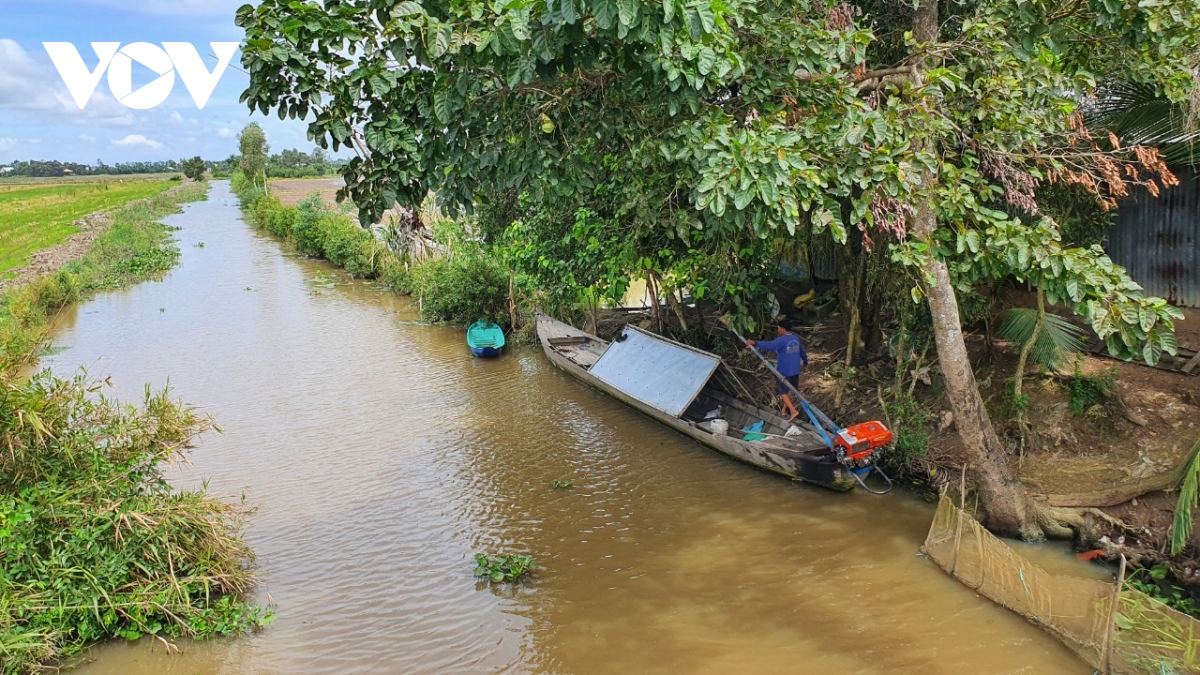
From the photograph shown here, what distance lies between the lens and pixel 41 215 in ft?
138

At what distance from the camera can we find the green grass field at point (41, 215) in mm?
27969

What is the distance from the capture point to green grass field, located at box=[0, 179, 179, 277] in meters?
28.0

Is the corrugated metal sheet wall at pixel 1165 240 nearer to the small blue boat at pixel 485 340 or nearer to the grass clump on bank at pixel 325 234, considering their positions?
the small blue boat at pixel 485 340

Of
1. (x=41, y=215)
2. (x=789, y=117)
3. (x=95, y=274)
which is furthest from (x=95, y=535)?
(x=41, y=215)

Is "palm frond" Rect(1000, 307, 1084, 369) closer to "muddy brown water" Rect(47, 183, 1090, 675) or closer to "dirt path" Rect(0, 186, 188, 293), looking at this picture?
"muddy brown water" Rect(47, 183, 1090, 675)

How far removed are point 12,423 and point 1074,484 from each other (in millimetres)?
8769

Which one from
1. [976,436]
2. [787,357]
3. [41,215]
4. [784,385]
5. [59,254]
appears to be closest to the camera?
[976,436]

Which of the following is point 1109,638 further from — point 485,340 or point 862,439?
point 485,340

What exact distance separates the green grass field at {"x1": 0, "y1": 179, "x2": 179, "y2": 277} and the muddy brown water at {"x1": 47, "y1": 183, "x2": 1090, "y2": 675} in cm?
1692

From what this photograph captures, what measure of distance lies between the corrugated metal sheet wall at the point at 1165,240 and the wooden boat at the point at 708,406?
3.65 metres

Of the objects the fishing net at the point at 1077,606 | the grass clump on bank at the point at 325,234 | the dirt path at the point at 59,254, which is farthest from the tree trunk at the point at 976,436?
the dirt path at the point at 59,254

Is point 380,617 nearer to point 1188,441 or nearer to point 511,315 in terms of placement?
point 1188,441

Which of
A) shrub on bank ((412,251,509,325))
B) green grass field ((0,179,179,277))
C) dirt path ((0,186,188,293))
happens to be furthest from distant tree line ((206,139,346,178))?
shrub on bank ((412,251,509,325))

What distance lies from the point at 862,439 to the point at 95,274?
23.4 metres
